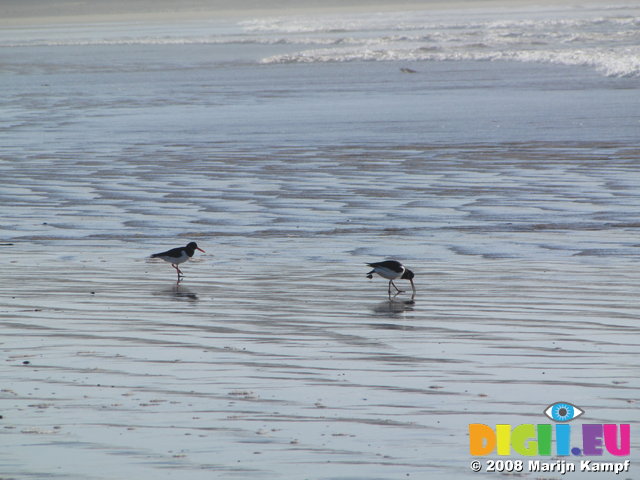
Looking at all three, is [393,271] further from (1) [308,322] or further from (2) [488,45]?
(2) [488,45]

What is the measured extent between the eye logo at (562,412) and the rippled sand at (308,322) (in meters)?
0.09

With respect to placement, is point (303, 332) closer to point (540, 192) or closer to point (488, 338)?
point (488, 338)

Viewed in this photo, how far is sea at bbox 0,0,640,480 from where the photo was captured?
18.8 ft

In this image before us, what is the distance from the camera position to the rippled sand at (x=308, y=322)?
5648 millimetres

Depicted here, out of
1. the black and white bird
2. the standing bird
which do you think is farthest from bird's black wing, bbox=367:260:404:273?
the standing bird

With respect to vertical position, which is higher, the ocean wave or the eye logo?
the ocean wave

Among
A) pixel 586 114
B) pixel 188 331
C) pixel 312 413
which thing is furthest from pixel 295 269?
pixel 586 114

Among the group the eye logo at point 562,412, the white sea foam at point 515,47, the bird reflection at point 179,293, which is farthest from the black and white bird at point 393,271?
the white sea foam at point 515,47

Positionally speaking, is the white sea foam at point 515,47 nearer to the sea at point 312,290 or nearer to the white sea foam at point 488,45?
the white sea foam at point 488,45

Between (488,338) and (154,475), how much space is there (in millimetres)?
3191

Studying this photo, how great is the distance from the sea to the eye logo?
0.20ft

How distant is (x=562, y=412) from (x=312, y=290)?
4139 mm

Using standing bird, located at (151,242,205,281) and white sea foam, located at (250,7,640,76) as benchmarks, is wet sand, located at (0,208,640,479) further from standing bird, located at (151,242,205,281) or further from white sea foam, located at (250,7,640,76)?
white sea foam, located at (250,7,640,76)

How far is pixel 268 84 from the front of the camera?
40188 mm
